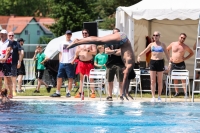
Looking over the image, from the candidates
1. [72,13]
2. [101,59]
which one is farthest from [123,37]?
[72,13]

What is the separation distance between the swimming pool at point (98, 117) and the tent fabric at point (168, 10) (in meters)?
3.60

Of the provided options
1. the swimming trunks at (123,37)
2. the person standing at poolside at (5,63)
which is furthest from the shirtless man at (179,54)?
the person standing at poolside at (5,63)

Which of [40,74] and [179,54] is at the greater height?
[179,54]

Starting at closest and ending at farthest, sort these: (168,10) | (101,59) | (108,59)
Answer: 1. (108,59)
2. (168,10)
3. (101,59)

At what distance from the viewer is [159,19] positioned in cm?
1739

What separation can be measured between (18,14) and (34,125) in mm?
108227

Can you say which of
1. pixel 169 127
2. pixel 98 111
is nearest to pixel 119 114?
pixel 98 111

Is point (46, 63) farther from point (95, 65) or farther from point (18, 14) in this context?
point (18, 14)

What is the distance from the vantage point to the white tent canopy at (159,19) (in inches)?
679

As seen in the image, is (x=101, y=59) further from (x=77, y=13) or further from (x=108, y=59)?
(x=77, y=13)

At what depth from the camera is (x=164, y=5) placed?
1773cm

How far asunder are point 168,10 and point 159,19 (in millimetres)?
358

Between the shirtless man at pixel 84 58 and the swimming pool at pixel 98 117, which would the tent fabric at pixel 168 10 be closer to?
the shirtless man at pixel 84 58

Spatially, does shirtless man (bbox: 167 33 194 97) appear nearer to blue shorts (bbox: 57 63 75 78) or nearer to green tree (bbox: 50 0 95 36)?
blue shorts (bbox: 57 63 75 78)
